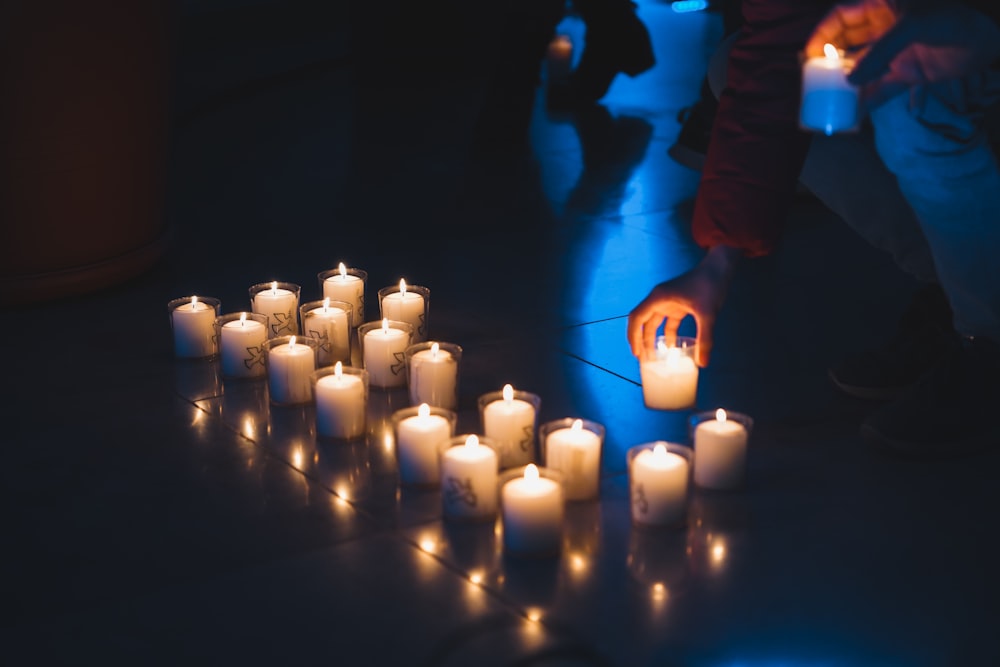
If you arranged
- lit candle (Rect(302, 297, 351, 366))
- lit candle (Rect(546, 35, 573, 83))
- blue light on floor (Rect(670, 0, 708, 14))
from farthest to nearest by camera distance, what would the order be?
blue light on floor (Rect(670, 0, 708, 14)), lit candle (Rect(546, 35, 573, 83)), lit candle (Rect(302, 297, 351, 366))

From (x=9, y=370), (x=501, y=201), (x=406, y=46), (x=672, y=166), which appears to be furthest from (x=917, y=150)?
(x=406, y=46)

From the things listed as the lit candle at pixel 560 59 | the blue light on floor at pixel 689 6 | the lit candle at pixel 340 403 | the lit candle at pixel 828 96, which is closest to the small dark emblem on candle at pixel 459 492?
the lit candle at pixel 340 403

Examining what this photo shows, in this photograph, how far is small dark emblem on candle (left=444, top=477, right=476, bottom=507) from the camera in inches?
70.6

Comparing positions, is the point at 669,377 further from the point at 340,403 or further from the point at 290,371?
the point at 290,371

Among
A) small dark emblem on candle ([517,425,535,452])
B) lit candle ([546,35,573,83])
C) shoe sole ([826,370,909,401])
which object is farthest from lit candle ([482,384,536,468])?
lit candle ([546,35,573,83])

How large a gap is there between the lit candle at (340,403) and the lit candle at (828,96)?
0.83 metres

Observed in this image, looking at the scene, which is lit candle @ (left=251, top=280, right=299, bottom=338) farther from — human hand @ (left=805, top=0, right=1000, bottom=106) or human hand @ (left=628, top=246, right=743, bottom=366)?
human hand @ (left=805, top=0, right=1000, bottom=106)

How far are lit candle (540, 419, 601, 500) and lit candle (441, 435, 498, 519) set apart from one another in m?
0.11

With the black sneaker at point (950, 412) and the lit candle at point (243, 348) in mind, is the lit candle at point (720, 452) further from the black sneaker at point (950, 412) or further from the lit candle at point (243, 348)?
the lit candle at point (243, 348)

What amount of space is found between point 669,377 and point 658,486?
14.9 inches

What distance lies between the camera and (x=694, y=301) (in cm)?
199

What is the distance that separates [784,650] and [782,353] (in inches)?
42.3

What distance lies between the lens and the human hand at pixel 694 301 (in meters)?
2.00

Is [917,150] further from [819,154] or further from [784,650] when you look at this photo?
[784,650]
